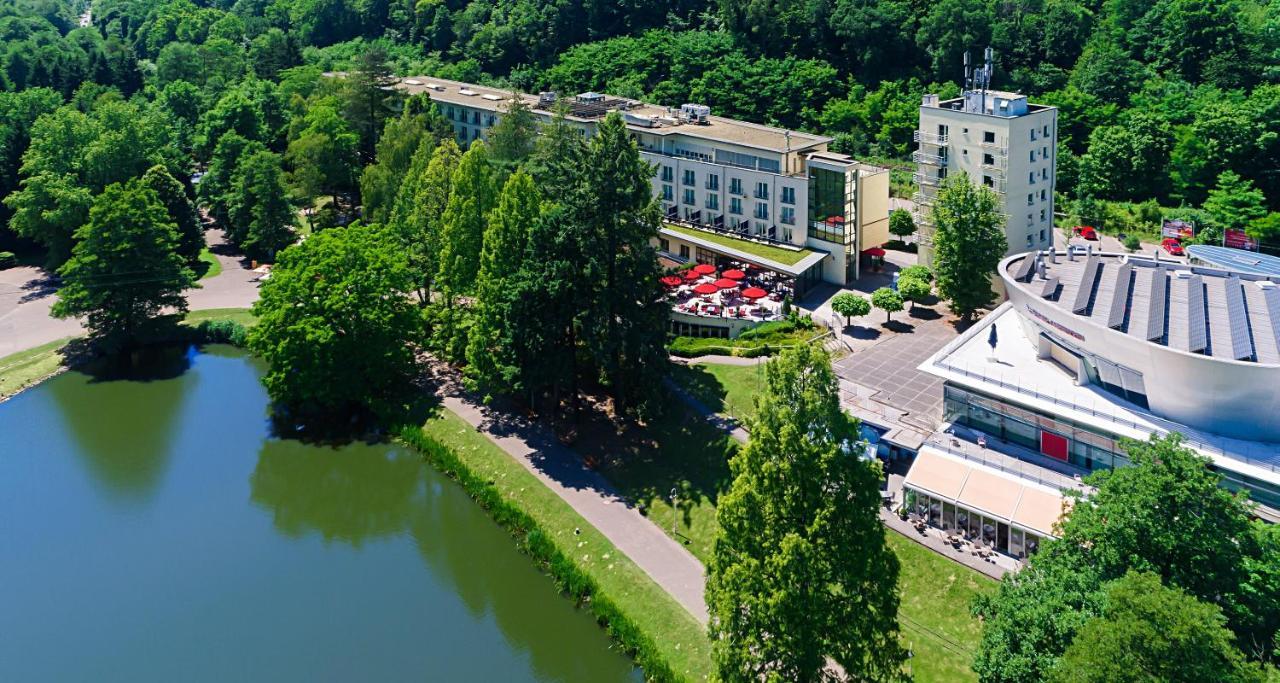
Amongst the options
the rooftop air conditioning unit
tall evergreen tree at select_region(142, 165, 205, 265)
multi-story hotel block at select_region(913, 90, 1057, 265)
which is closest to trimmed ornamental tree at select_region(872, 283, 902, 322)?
multi-story hotel block at select_region(913, 90, 1057, 265)

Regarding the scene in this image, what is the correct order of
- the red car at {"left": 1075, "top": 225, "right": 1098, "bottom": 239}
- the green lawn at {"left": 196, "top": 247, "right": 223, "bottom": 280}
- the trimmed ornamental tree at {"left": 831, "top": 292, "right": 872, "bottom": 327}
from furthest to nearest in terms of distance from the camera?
the green lawn at {"left": 196, "top": 247, "right": 223, "bottom": 280}
the red car at {"left": 1075, "top": 225, "right": 1098, "bottom": 239}
the trimmed ornamental tree at {"left": 831, "top": 292, "right": 872, "bottom": 327}

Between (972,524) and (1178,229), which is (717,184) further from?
(972,524)

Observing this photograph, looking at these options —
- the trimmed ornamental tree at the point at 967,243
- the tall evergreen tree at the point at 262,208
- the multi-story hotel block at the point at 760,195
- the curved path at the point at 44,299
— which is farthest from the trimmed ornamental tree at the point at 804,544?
the tall evergreen tree at the point at 262,208

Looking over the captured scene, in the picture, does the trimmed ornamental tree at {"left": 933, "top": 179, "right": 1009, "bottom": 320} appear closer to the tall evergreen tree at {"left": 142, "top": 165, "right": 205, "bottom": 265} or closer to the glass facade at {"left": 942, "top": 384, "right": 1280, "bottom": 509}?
the glass facade at {"left": 942, "top": 384, "right": 1280, "bottom": 509}

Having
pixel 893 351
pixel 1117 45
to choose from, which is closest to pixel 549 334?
pixel 893 351

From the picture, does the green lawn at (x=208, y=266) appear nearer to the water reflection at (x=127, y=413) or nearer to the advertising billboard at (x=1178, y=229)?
the water reflection at (x=127, y=413)

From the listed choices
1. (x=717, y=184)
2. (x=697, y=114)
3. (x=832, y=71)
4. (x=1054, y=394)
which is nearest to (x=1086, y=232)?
(x=717, y=184)
